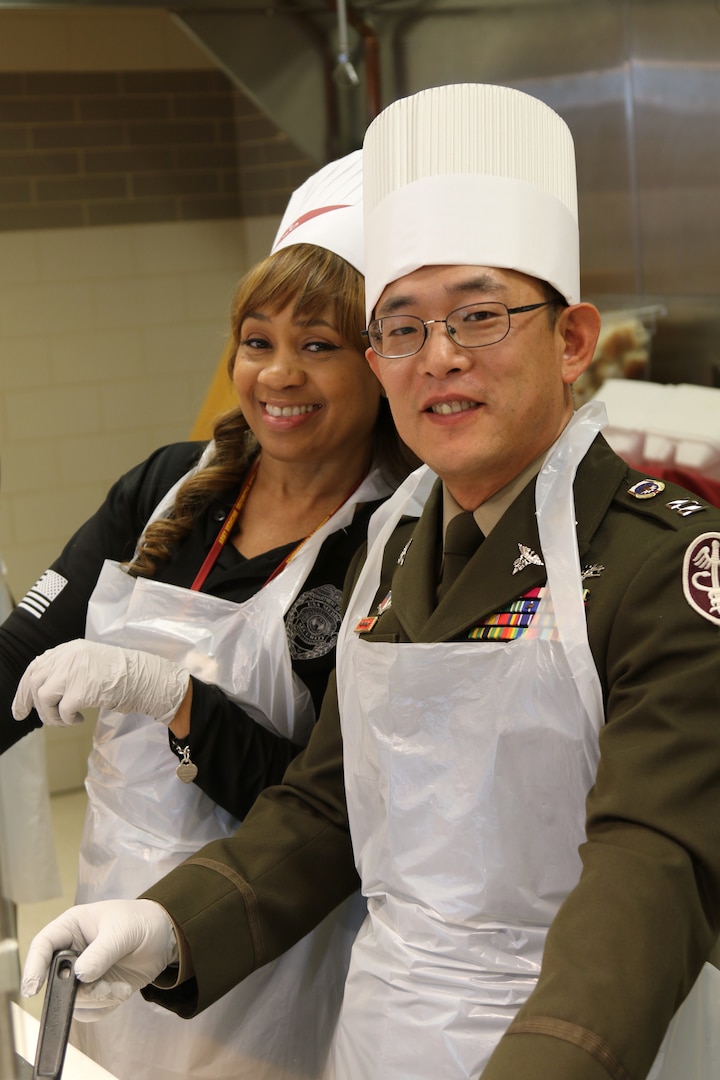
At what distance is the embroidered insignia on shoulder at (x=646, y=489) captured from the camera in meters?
1.15

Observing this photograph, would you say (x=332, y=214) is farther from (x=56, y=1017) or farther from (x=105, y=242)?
(x=105, y=242)

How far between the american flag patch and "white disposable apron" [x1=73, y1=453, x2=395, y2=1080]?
0.08 meters

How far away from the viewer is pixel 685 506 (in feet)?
3.68

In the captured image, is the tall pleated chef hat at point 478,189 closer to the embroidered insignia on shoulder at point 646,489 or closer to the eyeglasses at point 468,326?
the eyeglasses at point 468,326

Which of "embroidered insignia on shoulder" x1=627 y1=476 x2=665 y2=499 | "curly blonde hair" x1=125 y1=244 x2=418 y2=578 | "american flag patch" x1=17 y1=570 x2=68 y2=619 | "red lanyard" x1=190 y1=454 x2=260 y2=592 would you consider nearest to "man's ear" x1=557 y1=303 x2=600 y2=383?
"embroidered insignia on shoulder" x1=627 y1=476 x2=665 y2=499

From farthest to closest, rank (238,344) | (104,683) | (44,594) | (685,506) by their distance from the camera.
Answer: (44,594) < (238,344) < (104,683) < (685,506)

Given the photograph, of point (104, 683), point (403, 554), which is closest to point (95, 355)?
point (104, 683)

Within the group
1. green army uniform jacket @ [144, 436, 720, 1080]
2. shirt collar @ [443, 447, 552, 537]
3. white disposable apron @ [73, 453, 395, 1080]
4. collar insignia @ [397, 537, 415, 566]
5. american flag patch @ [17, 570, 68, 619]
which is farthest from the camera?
american flag patch @ [17, 570, 68, 619]

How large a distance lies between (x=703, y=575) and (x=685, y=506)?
10 centimetres

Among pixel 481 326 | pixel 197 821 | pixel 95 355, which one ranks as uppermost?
pixel 481 326

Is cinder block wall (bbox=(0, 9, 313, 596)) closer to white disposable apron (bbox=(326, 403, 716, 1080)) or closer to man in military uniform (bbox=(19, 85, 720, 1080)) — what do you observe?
man in military uniform (bbox=(19, 85, 720, 1080))

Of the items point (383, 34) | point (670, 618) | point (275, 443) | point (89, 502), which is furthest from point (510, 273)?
point (89, 502)

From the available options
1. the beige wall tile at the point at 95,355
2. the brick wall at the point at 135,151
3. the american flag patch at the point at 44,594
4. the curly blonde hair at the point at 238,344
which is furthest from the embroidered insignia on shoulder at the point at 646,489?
the beige wall tile at the point at 95,355

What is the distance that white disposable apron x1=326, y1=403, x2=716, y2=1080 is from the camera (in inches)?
43.6
